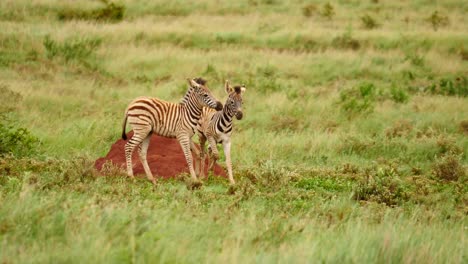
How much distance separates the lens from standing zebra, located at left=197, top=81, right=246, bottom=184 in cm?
1093

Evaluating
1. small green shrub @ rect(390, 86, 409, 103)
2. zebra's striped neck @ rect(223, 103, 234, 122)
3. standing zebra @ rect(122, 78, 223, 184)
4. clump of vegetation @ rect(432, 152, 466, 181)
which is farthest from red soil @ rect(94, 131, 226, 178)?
small green shrub @ rect(390, 86, 409, 103)

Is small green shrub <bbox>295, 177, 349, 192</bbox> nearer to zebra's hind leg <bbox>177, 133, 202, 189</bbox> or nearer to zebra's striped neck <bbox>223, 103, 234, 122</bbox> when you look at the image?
zebra's striped neck <bbox>223, 103, 234, 122</bbox>

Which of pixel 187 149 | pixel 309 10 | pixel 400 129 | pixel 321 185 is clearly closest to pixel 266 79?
pixel 400 129

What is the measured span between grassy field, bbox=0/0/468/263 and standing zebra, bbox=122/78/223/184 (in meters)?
0.82

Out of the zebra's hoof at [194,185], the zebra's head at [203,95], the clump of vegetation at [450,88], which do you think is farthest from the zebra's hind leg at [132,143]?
the clump of vegetation at [450,88]

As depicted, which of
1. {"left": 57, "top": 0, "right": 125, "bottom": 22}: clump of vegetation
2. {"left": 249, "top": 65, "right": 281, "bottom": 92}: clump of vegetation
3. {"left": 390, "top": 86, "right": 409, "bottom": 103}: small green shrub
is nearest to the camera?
{"left": 390, "top": 86, "right": 409, "bottom": 103}: small green shrub

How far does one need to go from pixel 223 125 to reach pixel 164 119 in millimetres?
975

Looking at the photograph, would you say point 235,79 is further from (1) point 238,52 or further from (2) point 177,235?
(2) point 177,235

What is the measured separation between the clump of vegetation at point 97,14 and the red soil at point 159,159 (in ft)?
50.3

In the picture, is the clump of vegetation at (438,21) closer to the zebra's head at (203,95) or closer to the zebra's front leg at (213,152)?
the zebra's head at (203,95)

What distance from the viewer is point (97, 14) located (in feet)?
89.1

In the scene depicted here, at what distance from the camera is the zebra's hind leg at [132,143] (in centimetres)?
1118

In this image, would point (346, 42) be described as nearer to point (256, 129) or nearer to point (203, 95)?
point (256, 129)

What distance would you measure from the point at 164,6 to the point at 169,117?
21.1 metres
